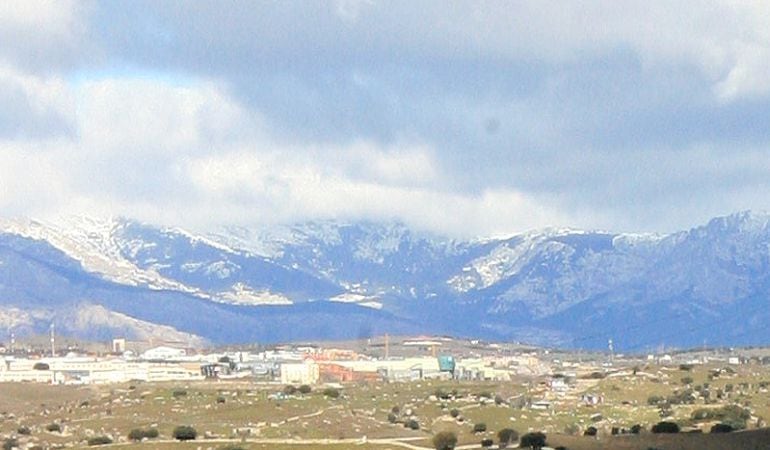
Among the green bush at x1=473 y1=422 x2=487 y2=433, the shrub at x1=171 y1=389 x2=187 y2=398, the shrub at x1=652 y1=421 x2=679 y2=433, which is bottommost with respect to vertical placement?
the shrub at x1=652 y1=421 x2=679 y2=433

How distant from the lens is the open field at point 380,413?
328 feet

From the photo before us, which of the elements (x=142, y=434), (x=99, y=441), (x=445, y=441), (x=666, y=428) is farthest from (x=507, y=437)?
(x=99, y=441)

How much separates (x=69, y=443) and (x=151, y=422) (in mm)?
15725

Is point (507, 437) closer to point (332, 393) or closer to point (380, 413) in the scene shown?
point (380, 413)

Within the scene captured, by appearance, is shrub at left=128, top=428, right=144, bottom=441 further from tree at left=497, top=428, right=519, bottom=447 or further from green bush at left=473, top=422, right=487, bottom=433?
tree at left=497, top=428, right=519, bottom=447

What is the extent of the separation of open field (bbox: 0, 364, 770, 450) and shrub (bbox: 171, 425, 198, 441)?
578 millimetres

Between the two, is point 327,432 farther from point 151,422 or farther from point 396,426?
point 151,422

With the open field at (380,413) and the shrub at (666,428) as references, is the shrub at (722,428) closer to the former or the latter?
the open field at (380,413)

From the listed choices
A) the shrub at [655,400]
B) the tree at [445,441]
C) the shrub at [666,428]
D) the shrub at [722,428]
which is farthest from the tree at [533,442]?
the shrub at [655,400]

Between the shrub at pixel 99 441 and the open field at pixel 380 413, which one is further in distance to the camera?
the shrub at pixel 99 441

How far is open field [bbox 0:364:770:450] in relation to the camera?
3932 inches

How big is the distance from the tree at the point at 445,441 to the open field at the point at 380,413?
3.35 feet

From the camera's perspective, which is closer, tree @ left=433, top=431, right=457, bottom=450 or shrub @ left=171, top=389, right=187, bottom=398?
tree @ left=433, top=431, right=457, bottom=450

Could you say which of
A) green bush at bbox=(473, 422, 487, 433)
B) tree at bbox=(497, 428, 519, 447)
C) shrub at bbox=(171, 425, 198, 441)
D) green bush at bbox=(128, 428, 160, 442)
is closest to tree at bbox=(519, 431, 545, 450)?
tree at bbox=(497, 428, 519, 447)
